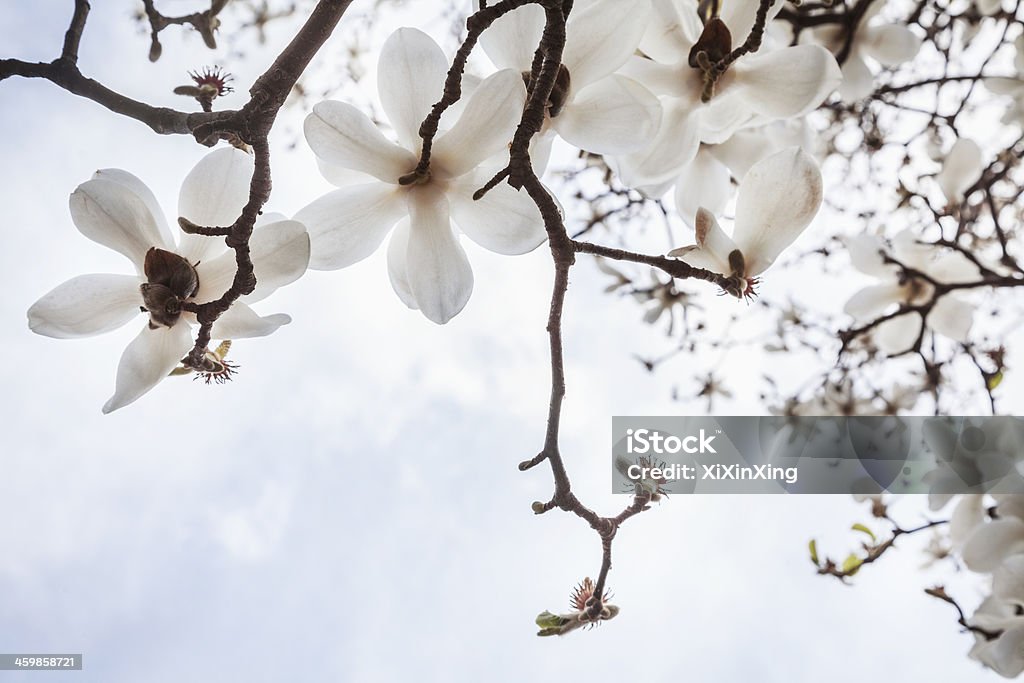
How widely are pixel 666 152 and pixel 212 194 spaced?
0.98 feet

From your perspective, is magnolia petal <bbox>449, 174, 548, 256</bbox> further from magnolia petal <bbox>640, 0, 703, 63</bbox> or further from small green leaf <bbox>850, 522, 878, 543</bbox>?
small green leaf <bbox>850, 522, 878, 543</bbox>

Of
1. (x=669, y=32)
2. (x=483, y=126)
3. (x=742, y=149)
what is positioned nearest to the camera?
(x=483, y=126)

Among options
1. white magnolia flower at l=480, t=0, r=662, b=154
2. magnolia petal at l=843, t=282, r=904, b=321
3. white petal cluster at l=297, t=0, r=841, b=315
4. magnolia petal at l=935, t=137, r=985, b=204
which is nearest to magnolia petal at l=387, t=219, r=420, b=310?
white petal cluster at l=297, t=0, r=841, b=315

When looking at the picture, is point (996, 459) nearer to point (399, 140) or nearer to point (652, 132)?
point (652, 132)

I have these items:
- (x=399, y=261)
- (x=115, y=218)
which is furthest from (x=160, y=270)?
(x=399, y=261)

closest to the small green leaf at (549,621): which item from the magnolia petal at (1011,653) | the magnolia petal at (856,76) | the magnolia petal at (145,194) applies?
the magnolia petal at (145,194)

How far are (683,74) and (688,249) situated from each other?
13 centimetres

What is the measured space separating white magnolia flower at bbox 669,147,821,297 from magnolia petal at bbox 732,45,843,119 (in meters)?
0.05

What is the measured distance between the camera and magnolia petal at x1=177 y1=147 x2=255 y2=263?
40 cm

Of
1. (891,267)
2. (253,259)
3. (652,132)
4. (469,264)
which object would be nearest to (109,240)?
(253,259)

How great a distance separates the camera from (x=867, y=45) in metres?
0.67

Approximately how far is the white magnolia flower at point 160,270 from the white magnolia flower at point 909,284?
26.9 inches

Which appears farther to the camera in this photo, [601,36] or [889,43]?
[889,43]

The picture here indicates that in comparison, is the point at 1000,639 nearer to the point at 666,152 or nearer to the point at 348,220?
the point at 666,152
